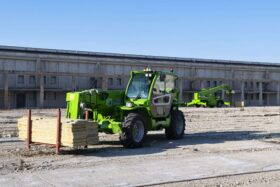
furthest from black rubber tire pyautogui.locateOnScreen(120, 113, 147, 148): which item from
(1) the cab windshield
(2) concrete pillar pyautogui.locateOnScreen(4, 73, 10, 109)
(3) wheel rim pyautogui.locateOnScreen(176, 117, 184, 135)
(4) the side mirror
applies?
(2) concrete pillar pyautogui.locateOnScreen(4, 73, 10, 109)

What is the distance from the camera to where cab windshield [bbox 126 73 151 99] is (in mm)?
15310

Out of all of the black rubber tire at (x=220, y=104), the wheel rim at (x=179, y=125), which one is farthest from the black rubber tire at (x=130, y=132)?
the black rubber tire at (x=220, y=104)

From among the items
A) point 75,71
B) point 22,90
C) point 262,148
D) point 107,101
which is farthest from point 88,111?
point 75,71

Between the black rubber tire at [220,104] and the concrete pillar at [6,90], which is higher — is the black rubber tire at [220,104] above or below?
below

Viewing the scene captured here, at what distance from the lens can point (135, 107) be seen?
1477cm

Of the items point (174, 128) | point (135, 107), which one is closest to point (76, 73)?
point (174, 128)

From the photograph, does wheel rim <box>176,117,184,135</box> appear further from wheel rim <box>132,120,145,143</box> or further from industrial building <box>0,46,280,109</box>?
industrial building <box>0,46,280,109</box>

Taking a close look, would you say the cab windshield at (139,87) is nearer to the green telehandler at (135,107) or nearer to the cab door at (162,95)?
the green telehandler at (135,107)

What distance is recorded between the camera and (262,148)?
14.7 meters

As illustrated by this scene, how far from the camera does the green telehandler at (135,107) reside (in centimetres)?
1395

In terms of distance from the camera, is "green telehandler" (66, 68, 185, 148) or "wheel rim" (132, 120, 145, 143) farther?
"wheel rim" (132, 120, 145, 143)

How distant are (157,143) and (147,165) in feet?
15.3

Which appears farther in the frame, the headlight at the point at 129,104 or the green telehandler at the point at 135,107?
the headlight at the point at 129,104

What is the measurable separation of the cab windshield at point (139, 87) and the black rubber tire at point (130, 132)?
1.11 metres
